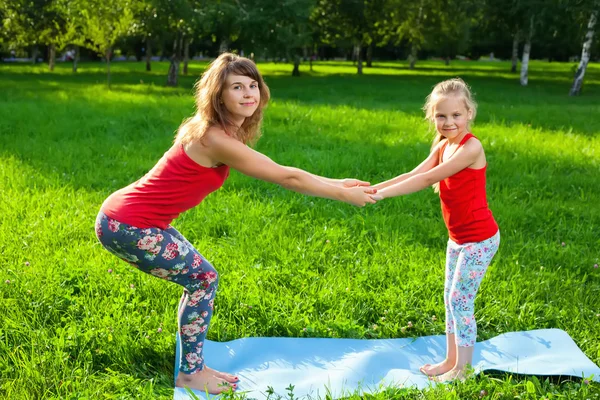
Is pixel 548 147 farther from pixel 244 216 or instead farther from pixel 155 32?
pixel 155 32

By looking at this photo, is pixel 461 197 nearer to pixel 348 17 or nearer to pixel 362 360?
pixel 362 360

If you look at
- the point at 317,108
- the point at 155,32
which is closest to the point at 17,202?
the point at 317,108

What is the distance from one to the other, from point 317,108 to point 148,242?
452 inches

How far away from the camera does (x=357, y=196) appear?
141 inches

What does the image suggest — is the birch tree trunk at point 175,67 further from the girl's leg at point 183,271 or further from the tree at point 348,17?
the girl's leg at point 183,271

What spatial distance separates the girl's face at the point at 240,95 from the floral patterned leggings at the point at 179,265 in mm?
807

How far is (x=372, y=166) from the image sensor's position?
27.2ft

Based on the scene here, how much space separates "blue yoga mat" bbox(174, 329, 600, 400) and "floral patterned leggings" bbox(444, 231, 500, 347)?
32cm

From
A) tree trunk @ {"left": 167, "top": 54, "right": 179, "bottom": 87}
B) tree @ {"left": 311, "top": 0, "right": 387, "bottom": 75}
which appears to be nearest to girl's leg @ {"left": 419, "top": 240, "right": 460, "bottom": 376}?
tree trunk @ {"left": 167, "top": 54, "right": 179, "bottom": 87}

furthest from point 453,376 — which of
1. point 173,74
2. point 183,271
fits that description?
point 173,74

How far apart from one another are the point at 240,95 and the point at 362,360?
195 cm

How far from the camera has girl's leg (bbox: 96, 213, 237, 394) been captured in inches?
130

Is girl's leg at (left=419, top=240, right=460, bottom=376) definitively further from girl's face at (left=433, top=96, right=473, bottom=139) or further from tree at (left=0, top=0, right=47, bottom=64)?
tree at (left=0, top=0, right=47, bottom=64)

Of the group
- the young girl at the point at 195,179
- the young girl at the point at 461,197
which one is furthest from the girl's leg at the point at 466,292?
the young girl at the point at 195,179
